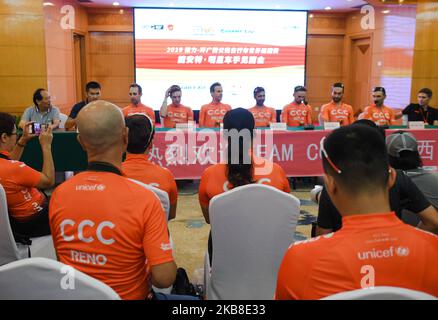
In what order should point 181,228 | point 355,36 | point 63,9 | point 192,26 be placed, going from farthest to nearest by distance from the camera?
point 355,36 < point 192,26 < point 63,9 < point 181,228

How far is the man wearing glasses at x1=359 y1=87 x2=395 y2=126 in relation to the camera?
630cm

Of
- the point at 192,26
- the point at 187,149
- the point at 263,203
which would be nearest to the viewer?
the point at 263,203

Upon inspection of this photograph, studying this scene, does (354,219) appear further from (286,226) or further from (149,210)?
(286,226)

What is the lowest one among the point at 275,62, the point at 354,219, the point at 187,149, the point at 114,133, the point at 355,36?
the point at 187,149

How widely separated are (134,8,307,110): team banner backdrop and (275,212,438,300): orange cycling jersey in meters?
8.17

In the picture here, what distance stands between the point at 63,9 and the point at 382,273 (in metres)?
8.21

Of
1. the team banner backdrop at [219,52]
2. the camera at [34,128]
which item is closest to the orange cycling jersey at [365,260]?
the camera at [34,128]

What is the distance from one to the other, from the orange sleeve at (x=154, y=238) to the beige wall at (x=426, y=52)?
7.38 metres

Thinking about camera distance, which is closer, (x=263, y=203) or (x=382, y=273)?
(x=382, y=273)

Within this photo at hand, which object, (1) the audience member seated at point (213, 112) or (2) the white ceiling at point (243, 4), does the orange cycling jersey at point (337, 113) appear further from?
(2) the white ceiling at point (243, 4)

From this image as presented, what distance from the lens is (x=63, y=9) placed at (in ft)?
26.0

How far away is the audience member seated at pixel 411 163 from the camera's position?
215cm

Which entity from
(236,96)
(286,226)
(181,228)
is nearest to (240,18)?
(236,96)

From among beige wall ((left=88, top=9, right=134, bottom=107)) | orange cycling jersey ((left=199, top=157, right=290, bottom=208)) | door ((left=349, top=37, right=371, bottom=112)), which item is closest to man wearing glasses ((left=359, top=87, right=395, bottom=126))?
door ((left=349, top=37, right=371, bottom=112))
